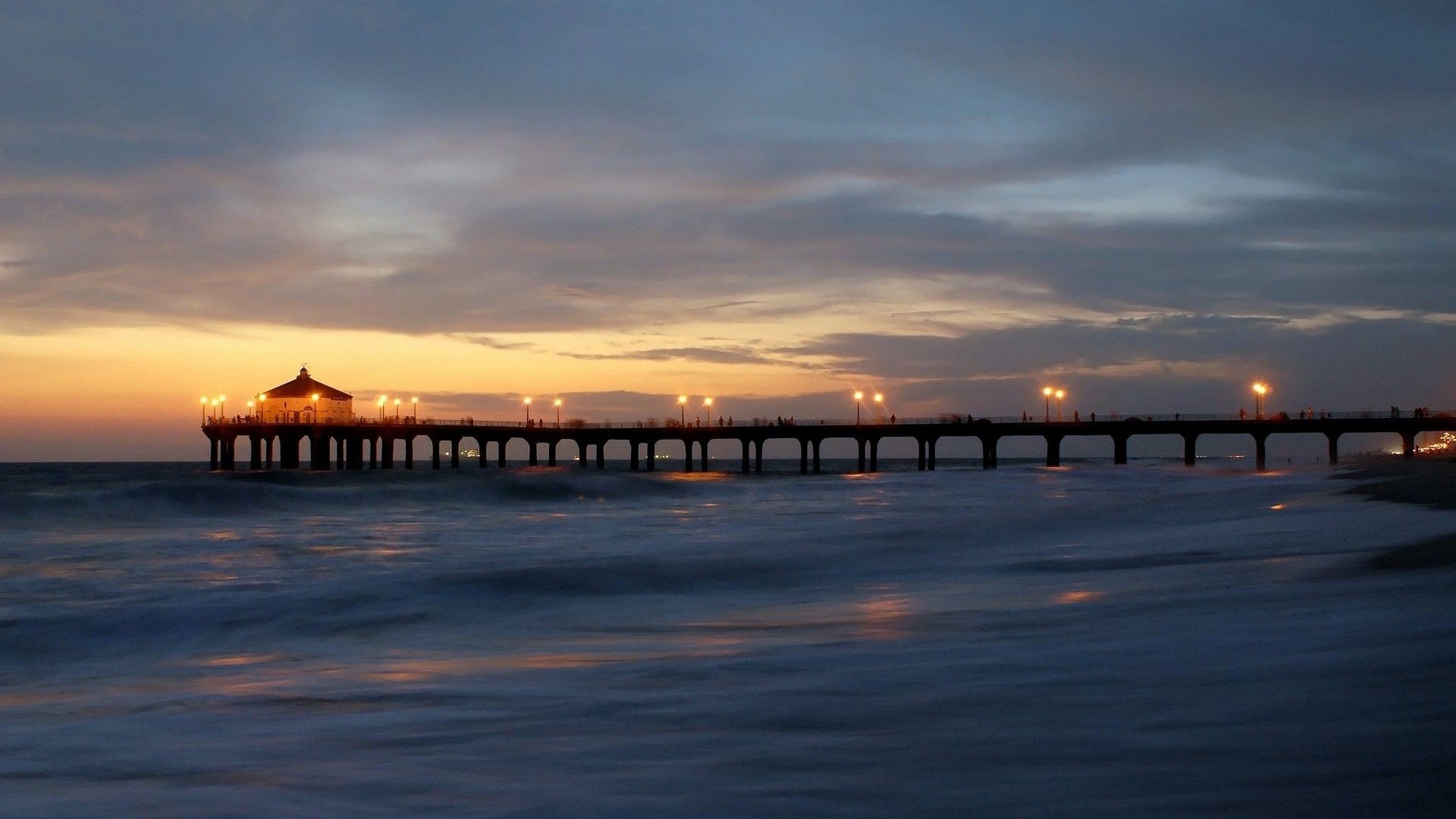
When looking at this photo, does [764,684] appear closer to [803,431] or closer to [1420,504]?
[1420,504]

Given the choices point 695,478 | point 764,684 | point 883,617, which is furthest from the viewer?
point 695,478

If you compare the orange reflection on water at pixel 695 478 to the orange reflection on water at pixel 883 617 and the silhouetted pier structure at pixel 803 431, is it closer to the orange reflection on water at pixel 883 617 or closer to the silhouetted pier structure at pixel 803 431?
the silhouetted pier structure at pixel 803 431

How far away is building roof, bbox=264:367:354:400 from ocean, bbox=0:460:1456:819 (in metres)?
79.0

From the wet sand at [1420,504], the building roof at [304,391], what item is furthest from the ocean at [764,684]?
the building roof at [304,391]

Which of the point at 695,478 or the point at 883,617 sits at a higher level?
the point at 883,617


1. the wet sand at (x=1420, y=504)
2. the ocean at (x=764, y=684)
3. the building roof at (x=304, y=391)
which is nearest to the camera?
the ocean at (x=764, y=684)

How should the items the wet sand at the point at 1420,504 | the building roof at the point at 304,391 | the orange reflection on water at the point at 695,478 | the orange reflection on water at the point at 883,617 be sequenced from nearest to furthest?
the orange reflection on water at the point at 883,617 < the wet sand at the point at 1420,504 < the orange reflection on water at the point at 695,478 < the building roof at the point at 304,391

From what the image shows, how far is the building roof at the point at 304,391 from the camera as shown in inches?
3647

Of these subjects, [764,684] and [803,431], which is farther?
[803,431]

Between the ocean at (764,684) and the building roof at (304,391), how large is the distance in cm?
7903

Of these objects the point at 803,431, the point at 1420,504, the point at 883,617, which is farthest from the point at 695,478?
the point at 883,617

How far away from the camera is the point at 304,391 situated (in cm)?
9294

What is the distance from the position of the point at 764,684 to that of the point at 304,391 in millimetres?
92709

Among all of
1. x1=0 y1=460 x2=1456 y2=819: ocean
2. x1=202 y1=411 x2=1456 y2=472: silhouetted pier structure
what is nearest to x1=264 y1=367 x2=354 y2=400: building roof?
x1=202 y1=411 x2=1456 y2=472: silhouetted pier structure
